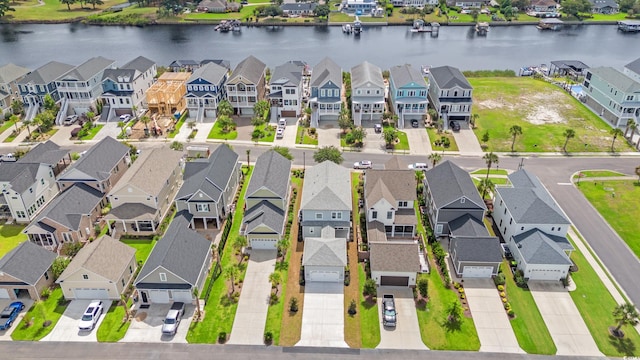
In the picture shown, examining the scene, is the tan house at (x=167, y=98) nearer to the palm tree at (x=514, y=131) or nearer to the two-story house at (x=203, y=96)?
the two-story house at (x=203, y=96)

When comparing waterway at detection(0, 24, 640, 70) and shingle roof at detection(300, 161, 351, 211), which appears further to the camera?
waterway at detection(0, 24, 640, 70)

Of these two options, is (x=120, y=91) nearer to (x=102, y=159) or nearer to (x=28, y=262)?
(x=102, y=159)

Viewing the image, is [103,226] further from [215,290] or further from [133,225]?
[215,290]

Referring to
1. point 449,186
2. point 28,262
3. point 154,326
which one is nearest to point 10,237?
point 28,262

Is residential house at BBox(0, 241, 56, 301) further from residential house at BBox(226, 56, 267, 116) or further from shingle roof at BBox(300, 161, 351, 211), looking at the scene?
residential house at BBox(226, 56, 267, 116)

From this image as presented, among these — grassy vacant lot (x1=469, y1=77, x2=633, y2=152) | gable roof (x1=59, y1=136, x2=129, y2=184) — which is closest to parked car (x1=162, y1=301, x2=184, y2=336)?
gable roof (x1=59, y1=136, x2=129, y2=184)
